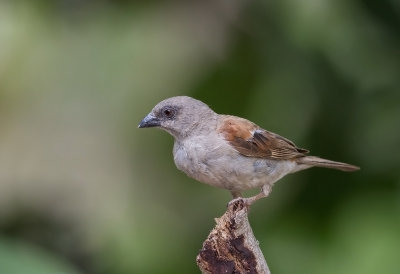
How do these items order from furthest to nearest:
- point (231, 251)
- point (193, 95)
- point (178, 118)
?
point (193, 95) < point (178, 118) < point (231, 251)

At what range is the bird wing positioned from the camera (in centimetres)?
478

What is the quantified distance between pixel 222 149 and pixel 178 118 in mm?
406

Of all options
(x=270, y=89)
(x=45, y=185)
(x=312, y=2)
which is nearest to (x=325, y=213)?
(x=270, y=89)

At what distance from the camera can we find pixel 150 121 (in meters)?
4.89

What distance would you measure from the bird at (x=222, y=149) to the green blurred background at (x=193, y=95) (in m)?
1.66

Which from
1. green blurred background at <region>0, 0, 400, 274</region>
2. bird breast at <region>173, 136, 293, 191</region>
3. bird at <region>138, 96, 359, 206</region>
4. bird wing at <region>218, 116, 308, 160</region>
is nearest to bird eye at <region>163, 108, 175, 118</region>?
bird at <region>138, 96, 359, 206</region>

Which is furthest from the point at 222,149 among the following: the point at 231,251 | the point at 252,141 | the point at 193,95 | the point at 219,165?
the point at 193,95

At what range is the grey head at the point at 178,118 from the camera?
4.90 m

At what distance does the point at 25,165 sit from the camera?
26.2 feet

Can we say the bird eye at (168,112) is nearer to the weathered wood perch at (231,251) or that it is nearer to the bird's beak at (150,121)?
the bird's beak at (150,121)

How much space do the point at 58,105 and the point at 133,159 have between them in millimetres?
953

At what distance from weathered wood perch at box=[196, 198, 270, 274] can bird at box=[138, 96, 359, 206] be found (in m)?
0.55

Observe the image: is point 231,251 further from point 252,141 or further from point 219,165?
point 252,141

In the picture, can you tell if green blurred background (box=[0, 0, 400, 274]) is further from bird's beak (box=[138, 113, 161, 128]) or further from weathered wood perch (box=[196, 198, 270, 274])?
weathered wood perch (box=[196, 198, 270, 274])
